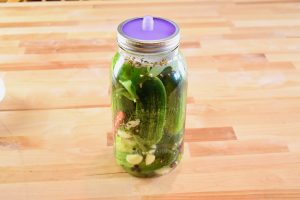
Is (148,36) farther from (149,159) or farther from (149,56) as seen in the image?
(149,159)

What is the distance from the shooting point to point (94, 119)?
676mm

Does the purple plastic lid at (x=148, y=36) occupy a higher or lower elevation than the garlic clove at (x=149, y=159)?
higher

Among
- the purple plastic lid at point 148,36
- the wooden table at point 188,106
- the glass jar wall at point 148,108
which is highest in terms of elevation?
the purple plastic lid at point 148,36

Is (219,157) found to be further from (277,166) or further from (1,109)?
(1,109)

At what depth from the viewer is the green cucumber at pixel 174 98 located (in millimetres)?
482

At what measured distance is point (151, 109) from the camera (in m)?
0.49

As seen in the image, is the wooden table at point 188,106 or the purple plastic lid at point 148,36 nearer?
the purple plastic lid at point 148,36

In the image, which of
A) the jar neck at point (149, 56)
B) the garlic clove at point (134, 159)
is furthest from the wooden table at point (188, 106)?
the jar neck at point (149, 56)

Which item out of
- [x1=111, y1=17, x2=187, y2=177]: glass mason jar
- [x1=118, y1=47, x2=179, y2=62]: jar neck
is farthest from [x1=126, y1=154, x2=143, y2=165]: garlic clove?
[x1=118, y1=47, x2=179, y2=62]: jar neck

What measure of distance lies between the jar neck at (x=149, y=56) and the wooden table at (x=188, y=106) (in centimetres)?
19

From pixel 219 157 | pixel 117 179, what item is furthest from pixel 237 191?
pixel 117 179

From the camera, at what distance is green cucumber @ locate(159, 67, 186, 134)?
19.0 inches

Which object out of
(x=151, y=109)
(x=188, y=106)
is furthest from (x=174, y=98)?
(x=188, y=106)

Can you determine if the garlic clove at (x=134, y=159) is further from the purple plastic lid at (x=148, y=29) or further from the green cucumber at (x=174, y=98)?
the purple plastic lid at (x=148, y=29)
